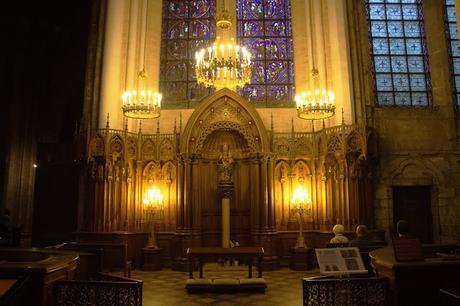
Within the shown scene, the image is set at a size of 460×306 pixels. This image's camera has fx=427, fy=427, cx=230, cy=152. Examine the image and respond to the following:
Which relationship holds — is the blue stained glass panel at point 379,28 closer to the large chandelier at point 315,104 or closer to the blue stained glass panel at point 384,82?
the blue stained glass panel at point 384,82

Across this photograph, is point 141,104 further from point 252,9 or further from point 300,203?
point 252,9

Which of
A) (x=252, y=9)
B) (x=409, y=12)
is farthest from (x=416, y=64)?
(x=252, y=9)

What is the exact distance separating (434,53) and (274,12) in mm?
6389

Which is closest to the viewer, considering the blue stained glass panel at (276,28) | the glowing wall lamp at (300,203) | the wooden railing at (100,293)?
the wooden railing at (100,293)

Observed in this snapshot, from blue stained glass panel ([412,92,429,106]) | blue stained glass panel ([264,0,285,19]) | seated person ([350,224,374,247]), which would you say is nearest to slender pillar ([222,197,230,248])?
seated person ([350,224,374,247])

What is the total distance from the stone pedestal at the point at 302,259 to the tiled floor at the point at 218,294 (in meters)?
0.38

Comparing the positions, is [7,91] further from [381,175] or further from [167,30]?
[381,175]

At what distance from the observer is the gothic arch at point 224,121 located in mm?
14656

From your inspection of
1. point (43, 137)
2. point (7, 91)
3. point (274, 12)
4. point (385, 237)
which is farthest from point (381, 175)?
point (7, 91)

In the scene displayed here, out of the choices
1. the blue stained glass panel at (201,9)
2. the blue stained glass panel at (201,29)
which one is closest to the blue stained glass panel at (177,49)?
the blue stained glass panel at (201,29)

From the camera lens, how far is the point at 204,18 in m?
17.1

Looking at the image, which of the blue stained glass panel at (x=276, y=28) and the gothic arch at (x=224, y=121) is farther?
the blue stained glass panel at (x=276, y=28)

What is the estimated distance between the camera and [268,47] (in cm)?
1680

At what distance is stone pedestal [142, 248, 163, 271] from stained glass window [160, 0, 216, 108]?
5.53 meters
